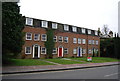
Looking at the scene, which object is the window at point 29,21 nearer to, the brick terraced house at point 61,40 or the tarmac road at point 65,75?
the brick terraced house at point 61,40

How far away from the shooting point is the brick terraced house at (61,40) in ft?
94.1

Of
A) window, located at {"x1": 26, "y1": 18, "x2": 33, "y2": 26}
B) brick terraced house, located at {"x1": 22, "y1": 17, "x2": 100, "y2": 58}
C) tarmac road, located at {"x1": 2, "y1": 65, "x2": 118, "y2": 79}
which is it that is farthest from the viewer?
brick terraced house, located at {"x1": 22, "y1": 17, "x2": 100, "y2": 58}

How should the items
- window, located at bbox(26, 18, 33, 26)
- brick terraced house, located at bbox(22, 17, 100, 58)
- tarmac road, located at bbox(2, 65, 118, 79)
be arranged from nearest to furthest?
tarmac road, located at bbox(2, 65, 118, 79) → window, located at bbox(26, 18, 33, 26) → brick terraced house, located at bbox(22, 17, 100, 58)

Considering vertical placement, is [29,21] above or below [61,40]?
above

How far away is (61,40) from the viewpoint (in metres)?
33.9

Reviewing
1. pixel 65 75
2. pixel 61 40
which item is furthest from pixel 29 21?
pixel 65 75

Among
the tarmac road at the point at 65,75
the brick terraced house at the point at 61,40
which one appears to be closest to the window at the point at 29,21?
the brick terraced house at the point at 61,40

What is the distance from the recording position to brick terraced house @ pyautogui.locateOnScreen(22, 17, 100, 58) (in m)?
28.7

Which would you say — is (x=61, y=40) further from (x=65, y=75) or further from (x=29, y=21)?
(x=65, y=75)

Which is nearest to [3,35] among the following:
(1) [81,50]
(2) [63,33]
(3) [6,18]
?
(3) [6,18]

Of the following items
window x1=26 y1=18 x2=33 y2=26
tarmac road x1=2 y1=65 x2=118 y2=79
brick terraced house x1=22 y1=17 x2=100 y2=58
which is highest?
window x1=26 y1=18 x2=33 y2=26

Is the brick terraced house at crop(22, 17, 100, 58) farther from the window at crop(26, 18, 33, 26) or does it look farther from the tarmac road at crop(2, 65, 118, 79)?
the tarmac road at crop(2, 65, 118, 79)

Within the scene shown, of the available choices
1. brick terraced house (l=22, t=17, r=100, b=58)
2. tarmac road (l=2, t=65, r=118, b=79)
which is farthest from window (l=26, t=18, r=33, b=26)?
tarmac road (l=2, t=65, r=118, b=79)

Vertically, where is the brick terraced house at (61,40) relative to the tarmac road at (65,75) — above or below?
above
